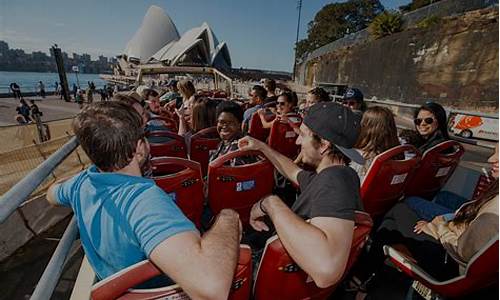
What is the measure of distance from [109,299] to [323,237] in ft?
2.62

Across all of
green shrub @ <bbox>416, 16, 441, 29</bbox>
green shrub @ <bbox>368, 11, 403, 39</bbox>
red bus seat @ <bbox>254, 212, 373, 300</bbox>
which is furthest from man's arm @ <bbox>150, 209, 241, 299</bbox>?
green shrub @ <bbox>368, 11, 403, 39</bbox>

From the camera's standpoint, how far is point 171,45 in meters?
51.9

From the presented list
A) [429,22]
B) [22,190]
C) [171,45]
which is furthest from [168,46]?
[22,190]

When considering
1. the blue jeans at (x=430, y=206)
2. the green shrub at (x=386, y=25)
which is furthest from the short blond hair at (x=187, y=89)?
the green shrub at (x=386, y=25)

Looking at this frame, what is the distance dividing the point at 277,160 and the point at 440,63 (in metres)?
14.8

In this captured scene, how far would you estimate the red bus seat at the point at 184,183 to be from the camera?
1877 mm

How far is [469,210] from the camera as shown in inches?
69.1

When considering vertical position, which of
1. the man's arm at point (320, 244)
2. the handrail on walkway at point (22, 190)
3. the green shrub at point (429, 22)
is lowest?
the man's arm at point (320, 244)

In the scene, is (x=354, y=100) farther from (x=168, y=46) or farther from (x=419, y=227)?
(x=168, y=46)

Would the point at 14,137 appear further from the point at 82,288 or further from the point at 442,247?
the point at 442,247

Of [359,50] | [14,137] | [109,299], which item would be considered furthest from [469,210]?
[359,50]

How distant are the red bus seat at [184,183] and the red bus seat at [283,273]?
3.17ft

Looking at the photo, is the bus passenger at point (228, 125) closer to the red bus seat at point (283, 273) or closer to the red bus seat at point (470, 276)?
the red bus seat at point (283, 273)

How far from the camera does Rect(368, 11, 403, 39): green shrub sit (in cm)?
1645
